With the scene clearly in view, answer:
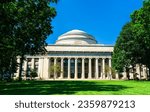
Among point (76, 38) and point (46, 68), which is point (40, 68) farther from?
point (76, 38)

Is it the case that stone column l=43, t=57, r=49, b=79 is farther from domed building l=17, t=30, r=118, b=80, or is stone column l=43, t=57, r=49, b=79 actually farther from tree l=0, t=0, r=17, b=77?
tree l=0, t=0, r=17, b=77

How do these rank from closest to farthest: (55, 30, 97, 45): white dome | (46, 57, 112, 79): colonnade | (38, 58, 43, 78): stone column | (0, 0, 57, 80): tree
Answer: (0, 0, 57, 80): tree
(46, 57, 112, 79): colonnade
(38, 58, 43, 78): stone column
(55, 30, 97, 45): white dome

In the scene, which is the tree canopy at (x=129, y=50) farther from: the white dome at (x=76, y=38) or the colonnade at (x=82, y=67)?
the white dome at (x=76, y=38)

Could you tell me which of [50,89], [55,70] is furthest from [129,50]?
[55,70]

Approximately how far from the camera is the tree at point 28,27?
3516 cm

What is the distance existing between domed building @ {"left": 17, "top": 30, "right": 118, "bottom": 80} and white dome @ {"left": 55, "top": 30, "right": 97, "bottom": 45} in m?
8.39

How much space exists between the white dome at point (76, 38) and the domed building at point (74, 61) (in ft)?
27.5

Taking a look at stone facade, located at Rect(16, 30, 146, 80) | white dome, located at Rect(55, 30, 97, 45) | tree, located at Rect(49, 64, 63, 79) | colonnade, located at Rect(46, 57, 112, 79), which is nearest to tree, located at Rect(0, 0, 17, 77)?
tree, located at Rect(49, 64, 63, 79)

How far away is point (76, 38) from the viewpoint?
4852 inches

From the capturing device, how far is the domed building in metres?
109

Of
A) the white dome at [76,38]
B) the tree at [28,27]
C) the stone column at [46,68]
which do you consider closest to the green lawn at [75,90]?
the tree at [28,27]

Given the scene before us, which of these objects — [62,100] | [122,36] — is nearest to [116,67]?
[122,36]

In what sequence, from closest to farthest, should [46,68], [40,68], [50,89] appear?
[50,89] → [46,68] → [40,68]

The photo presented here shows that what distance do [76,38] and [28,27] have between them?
83.0 m
